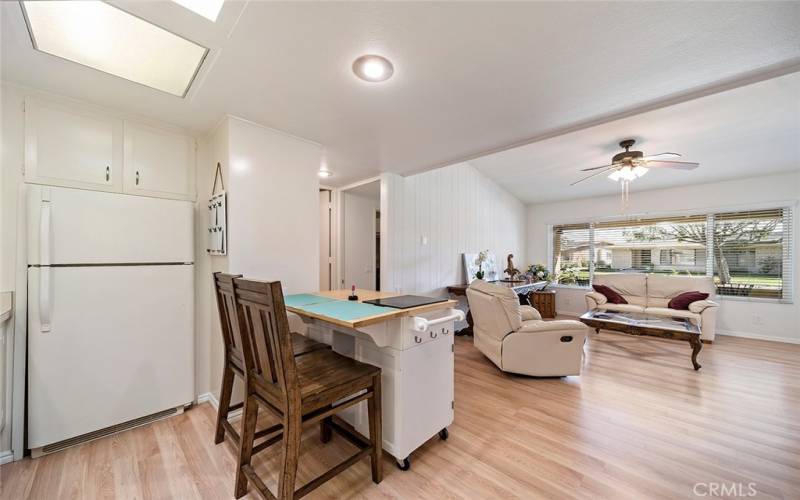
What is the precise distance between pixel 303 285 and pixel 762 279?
6.65m

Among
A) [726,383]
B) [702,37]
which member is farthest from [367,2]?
[726,383]

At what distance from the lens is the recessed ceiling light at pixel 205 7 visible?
1.23 metres

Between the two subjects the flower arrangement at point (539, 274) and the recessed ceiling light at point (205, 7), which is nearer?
the recessed ceiling light at point (205, 7)

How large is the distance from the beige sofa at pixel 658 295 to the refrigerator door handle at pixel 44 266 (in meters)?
5.91

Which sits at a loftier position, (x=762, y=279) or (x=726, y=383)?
(x=762, y=279)

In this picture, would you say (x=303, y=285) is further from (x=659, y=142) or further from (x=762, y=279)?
(x=762, y=279)

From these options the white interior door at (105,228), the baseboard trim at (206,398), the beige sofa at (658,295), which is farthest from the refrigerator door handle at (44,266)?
the beige sofa at (658,295)

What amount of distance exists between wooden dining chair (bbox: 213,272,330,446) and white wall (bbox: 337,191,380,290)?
2342 millimetres

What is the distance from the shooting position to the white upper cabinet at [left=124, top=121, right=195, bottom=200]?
2.13 meters

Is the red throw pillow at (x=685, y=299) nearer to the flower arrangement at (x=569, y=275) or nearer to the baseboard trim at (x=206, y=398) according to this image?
the flower arrangement at (x=569, y=275)

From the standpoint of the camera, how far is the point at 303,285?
8.29ft

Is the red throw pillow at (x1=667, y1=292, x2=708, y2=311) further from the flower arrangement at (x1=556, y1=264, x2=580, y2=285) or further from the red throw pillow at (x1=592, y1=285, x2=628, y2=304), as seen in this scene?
the flower arrangement at (x1=556, y1=264, x2=580, y2=285)

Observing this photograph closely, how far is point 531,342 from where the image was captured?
2846 millimetres

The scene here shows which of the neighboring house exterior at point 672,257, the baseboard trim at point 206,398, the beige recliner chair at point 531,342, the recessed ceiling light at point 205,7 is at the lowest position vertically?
the baseboard trim at point 206,398
